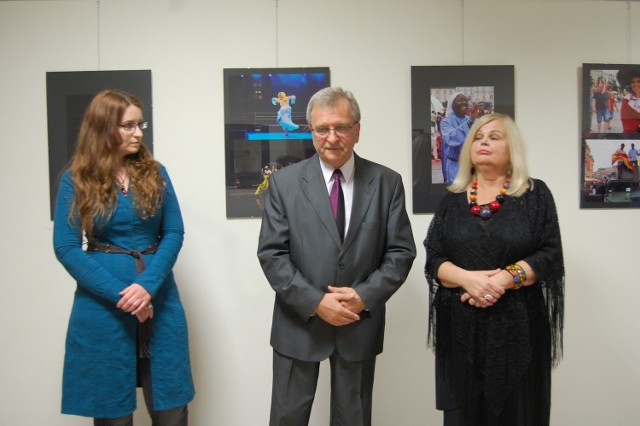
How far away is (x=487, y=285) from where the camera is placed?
173 centimetres

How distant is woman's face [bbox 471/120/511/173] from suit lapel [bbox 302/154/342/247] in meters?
0.64

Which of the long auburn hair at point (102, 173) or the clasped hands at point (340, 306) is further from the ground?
the long auburn hair at point (102, 173)

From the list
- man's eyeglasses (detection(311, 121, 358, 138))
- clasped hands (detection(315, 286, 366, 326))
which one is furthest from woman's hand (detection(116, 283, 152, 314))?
man's eyeglasses (detection(311, 121, 358, 138))

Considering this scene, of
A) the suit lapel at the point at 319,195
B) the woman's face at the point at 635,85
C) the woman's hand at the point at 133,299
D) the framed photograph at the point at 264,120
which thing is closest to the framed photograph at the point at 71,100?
the framed photograph at the point at 264,120

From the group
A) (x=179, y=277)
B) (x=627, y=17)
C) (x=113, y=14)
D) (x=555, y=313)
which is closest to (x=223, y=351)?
(x=179, y=277)

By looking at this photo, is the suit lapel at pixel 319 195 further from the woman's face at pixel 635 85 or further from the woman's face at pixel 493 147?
the woman's face at pixel 635 85

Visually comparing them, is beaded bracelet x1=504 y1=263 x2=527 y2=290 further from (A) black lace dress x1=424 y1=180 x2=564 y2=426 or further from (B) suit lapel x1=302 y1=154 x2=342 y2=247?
(B) suit lapel x1=302 y1=154 x2=342 y2=247

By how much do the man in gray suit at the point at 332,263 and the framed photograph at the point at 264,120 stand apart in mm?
725

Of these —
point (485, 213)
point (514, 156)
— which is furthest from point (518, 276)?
point (514, 156)

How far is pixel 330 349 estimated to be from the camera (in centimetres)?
178

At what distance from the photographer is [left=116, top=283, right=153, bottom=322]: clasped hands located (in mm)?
1720

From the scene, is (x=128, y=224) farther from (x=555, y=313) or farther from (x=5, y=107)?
(x=555, y=313)

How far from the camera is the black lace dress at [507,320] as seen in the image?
5.76 feet

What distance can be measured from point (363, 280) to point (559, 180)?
5.06ft
